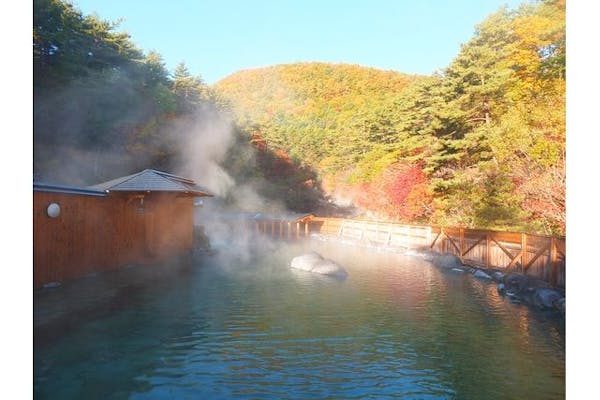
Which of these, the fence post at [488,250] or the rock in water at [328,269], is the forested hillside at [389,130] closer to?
the fence post at [488,250]

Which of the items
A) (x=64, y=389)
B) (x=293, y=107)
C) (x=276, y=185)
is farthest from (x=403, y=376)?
(x=293, y=107)

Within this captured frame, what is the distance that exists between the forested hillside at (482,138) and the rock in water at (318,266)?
6835 millimetres

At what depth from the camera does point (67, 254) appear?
32.4 ft

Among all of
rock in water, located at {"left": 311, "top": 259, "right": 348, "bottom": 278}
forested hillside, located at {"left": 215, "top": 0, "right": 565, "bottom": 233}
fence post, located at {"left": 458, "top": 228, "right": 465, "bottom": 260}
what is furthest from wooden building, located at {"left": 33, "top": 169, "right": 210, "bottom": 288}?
forested hillside, located at {"left": 215, "top": 0, "right": 565, "bottom": 233}

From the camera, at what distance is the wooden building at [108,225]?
9.08 m

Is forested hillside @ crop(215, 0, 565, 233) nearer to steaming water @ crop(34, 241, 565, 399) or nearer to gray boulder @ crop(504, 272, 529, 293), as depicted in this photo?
gray boulder @ crop(504, 272, 529, 293)

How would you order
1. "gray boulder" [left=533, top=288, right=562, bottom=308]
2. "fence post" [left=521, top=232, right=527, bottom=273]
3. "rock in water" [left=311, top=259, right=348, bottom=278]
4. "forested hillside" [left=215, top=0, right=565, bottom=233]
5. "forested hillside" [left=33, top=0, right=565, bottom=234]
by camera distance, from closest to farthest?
"gray boulder" [left=533, top=288, right=562, bottom=308], "fence post" [left=521, top=232, right=527, bottom=273], "rock in water" [left=311, top=259, right=348, bottom=278], "forested hillside" [left=215, top=0, right=565, bottom=233], "forested hillside" [left=33, top=0, right=565, bottom=234]

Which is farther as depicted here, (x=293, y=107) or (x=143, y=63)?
(x=293, y=107)

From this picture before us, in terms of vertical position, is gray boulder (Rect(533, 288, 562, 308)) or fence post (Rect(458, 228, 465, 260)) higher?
fence post (Rect(458, 228, 465, 260))

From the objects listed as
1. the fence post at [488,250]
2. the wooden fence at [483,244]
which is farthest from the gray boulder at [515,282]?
the fence post at [488,250]

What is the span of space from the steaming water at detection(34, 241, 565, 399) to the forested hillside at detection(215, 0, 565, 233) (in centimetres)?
527

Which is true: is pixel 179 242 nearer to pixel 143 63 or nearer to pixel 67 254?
pixel 67 254

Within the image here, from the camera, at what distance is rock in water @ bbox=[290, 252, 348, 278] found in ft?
41.9

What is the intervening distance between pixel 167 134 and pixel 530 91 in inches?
815
